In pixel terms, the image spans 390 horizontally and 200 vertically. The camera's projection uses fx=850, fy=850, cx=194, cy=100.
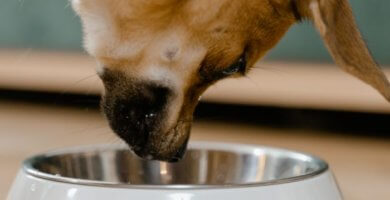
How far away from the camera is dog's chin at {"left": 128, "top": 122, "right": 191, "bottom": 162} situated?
933 millimetres

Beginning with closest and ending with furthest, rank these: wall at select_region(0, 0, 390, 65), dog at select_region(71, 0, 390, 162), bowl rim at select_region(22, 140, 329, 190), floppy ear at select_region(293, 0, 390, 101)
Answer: bowl rim at select_region(22, 140, 329, 190), floppy ear at select_region(293, 0, 390, 101), dog at select_region(71, 0, 390, 162), wall at select_region(0, 0, 390, 65)

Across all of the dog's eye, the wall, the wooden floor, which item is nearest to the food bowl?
the dog's eye

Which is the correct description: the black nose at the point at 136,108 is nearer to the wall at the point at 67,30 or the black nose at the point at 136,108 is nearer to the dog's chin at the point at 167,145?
the dog's chin at the point at 167,145

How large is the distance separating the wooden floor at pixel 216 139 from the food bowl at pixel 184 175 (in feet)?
2.38

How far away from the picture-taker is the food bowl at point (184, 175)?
658 mm

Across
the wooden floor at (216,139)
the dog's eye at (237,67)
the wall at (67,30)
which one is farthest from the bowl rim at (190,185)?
the wall at (67,30)

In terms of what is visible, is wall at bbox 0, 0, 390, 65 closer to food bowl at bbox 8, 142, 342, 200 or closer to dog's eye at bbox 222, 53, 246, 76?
dog's eye at bbox 222, 53, 246, 76

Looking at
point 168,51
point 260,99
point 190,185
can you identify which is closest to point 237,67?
point 168,51

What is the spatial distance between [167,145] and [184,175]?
0.15 feet

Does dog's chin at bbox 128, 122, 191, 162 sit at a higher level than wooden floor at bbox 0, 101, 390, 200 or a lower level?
higher

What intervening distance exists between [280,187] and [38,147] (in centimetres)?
145

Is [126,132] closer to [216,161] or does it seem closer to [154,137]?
[154,137]

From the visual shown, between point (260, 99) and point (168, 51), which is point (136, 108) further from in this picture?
point (260, 99)

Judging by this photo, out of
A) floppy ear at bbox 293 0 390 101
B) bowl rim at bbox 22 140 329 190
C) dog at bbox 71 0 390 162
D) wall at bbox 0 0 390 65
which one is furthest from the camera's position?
wall at bbox 0 0 390 65
